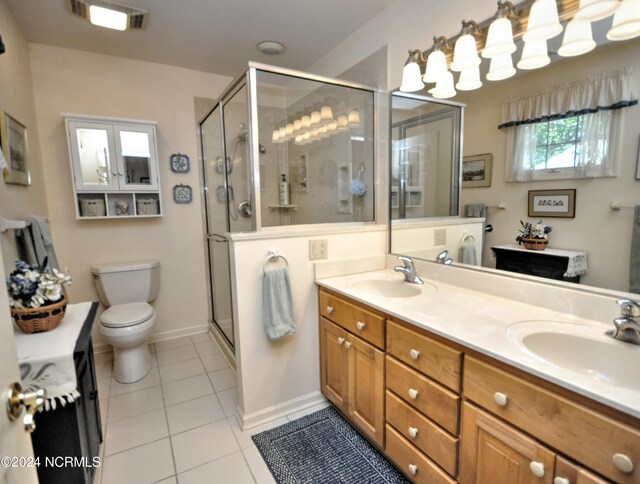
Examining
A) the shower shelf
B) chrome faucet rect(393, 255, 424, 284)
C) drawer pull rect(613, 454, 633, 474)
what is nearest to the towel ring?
the shower shelf

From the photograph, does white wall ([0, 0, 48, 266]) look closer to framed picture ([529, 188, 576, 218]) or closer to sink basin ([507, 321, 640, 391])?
sink basin ([507, 321, 640, 391])

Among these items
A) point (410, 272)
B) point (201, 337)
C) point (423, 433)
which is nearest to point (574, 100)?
point (410, 272)

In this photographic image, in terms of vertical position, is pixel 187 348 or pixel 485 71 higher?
pixel 485 71

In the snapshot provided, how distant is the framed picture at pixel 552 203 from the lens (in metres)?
1.24

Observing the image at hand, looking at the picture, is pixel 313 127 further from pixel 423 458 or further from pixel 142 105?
pixel 423 458

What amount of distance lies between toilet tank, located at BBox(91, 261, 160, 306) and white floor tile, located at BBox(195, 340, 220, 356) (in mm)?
601

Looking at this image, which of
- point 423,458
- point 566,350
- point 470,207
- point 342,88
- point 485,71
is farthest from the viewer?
point 342,88

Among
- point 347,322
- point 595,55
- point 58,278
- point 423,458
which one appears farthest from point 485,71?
point 58,278

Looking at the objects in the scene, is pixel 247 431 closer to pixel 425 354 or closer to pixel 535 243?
pixel 425 354

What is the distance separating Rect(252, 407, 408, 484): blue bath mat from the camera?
150cm

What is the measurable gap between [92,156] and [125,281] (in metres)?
0.99

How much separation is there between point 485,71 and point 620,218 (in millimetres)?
848

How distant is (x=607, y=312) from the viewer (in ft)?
3.73

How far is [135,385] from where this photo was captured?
90.1 inches
